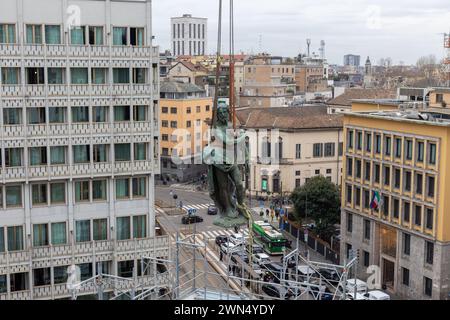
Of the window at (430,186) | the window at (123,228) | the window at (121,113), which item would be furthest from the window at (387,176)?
the window at (121,113)

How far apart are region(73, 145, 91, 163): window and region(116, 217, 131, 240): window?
14.3 feet

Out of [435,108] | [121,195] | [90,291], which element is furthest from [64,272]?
[435,108]

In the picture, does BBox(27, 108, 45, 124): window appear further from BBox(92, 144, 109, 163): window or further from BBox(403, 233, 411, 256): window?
BBox(403, 233, 411, 256): window

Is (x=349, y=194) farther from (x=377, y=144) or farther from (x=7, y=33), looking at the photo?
(x=7, y=33)

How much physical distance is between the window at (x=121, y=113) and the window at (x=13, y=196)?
7.16 meters

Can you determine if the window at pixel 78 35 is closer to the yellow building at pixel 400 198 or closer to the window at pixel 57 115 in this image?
the window at pixel 57 115

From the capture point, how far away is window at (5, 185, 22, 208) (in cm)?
4062

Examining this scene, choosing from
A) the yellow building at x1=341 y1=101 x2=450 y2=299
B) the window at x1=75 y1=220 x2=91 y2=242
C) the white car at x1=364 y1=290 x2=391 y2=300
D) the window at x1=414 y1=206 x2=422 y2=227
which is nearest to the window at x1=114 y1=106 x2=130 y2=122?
the window at x1=75 y1=220 x2=91 y2=242

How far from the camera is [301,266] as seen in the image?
52969mm

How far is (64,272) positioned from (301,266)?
19.4 meters

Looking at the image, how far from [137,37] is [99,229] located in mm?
12216

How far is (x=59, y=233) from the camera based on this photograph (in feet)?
137

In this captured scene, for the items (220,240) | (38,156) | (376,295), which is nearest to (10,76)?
(38,156)

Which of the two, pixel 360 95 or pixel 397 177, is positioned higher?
pixel 360 95
